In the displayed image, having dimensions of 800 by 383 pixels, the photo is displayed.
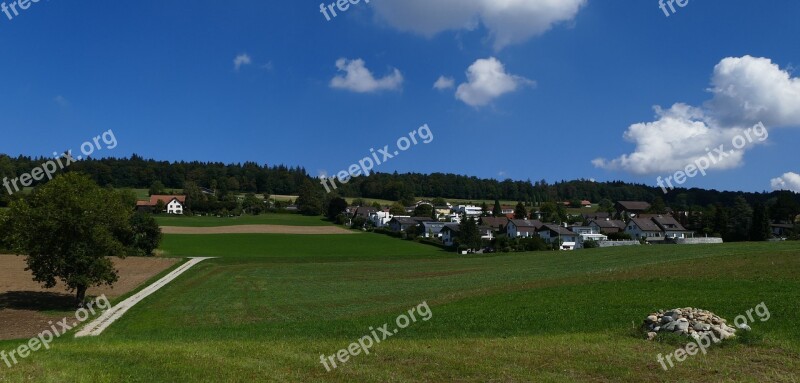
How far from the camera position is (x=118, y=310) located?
111 feet

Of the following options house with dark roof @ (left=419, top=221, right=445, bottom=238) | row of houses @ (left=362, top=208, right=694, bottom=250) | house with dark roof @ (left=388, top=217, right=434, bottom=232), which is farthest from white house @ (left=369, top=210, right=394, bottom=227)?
house with dark roof @ (left=419, top=221, right=445, bottom=238)

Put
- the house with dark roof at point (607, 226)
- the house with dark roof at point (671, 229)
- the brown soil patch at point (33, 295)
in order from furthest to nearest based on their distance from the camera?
1. the house with dark roof at point (607, 226)
2. the house with dark roof at point (671, 229)
3. the brown soil patch at point (33, 295)

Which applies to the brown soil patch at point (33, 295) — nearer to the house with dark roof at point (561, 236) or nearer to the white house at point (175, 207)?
the house with dark roof at point (561, 236)

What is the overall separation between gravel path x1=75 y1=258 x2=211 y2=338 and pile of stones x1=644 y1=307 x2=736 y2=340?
24421mm

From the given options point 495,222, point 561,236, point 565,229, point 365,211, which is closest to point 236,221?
point 365,211

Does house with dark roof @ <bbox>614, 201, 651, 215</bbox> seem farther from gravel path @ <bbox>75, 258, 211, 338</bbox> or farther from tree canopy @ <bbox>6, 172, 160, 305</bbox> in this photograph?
tree canopy @ <bbox>6, 172, 160, 305</bbox>

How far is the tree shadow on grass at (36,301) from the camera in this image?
35.2 meters

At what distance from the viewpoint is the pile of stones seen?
1605 centimetres

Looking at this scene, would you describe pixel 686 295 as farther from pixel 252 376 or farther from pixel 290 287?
pixel 290 287

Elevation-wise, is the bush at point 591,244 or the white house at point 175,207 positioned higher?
the white house at point 175,207

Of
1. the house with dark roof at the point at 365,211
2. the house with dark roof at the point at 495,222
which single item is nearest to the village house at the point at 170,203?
the house with dark roof at the point at 365,211

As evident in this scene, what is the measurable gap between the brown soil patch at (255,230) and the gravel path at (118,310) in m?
57.0

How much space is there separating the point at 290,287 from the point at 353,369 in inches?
1284

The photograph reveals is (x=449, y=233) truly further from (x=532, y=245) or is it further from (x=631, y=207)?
(x=631, y=207)
